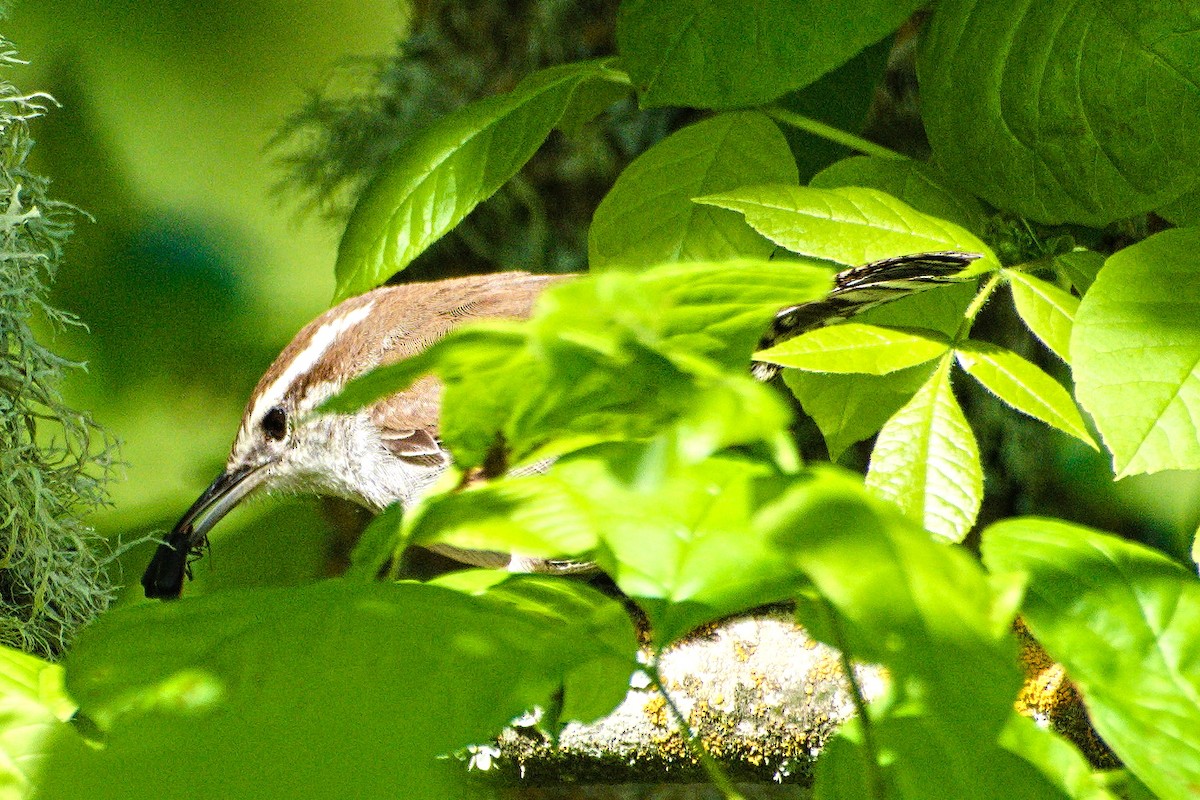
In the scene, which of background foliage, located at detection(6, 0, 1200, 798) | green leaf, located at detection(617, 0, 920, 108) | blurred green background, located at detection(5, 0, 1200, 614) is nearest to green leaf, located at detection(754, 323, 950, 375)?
background foliage, located at detection(6, 0, 1200, 798)

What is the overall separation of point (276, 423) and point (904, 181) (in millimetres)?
1002

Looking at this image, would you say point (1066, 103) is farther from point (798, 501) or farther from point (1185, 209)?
point (798, 501)

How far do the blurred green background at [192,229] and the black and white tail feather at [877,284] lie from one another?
1.77 ft


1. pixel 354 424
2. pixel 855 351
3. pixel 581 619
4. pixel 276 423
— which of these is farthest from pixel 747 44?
pixel 276 423

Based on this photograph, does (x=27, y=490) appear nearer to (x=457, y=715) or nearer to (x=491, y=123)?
(x=491, y=123)

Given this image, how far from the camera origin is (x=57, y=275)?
150cm

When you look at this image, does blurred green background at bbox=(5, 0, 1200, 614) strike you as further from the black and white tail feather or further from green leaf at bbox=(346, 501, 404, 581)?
green leaf at bbox=(346, 501, 404, 581)

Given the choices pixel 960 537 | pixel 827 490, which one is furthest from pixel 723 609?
pixel 960 537

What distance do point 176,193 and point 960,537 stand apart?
134 cm

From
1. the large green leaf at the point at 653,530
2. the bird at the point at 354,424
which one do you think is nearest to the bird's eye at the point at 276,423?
the bird at the point at 354,424

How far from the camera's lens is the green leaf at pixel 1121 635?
1.16ft

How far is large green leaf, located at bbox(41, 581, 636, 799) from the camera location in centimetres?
25

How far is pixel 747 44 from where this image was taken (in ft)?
2.72

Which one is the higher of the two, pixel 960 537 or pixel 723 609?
pixel 723 609
